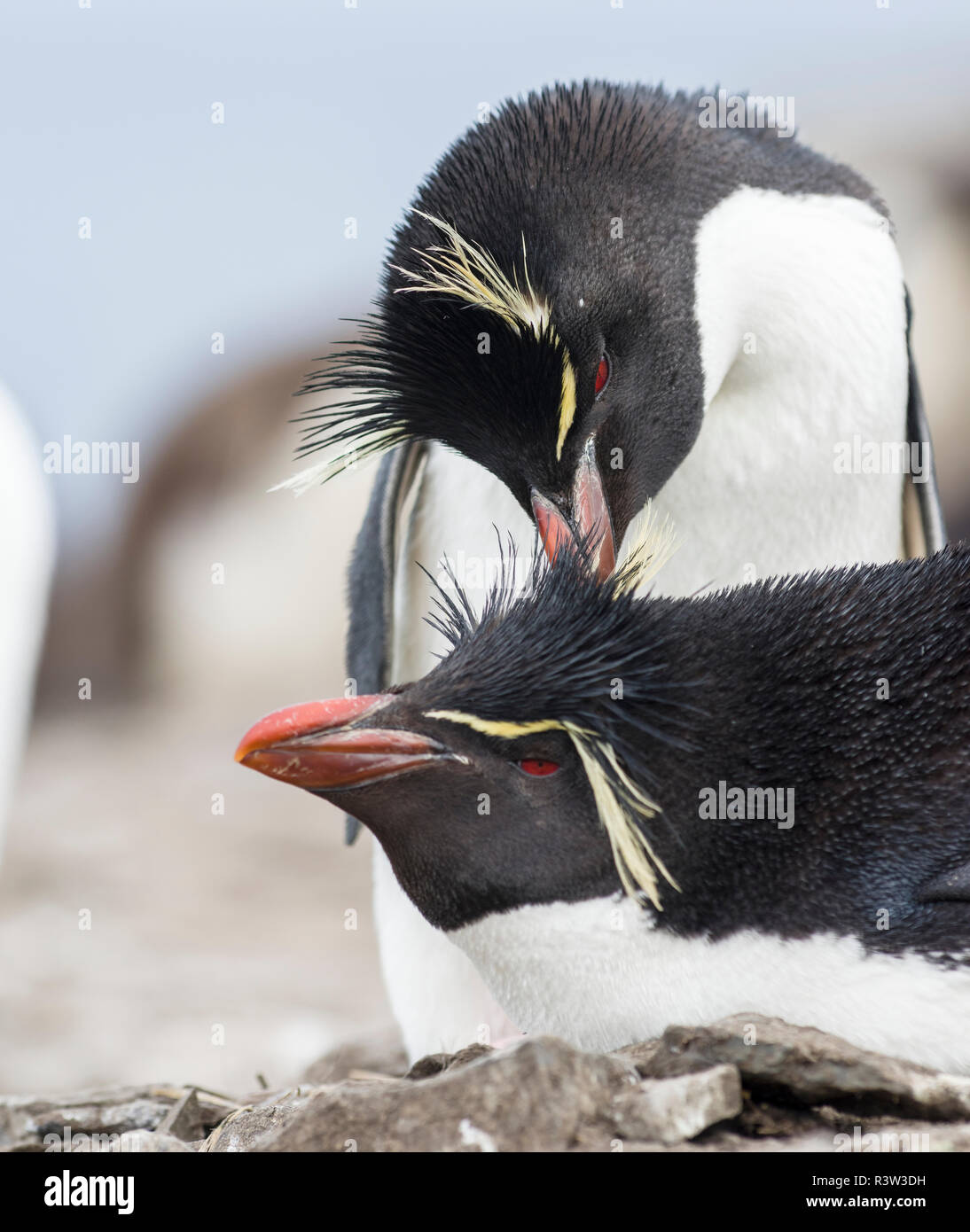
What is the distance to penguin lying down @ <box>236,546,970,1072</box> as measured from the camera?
1.73 meters

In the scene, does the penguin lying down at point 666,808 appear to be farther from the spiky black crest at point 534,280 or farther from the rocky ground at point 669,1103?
the spiky black crest at point 534,280

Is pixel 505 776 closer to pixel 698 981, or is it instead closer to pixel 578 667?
pixel 578 667

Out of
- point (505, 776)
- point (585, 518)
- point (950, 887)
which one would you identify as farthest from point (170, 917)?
point (950, 887)

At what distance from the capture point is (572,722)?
1760 millimetres

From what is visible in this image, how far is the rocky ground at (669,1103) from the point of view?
1452 mm

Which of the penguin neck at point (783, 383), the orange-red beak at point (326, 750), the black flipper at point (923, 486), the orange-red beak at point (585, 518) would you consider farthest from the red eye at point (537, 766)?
the black flipper at point (923, 486)

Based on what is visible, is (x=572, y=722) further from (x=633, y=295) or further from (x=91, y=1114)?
(x=91, y=1114)

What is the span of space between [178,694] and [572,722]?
28.7 feet

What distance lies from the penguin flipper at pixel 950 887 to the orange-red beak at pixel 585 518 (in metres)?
0.64

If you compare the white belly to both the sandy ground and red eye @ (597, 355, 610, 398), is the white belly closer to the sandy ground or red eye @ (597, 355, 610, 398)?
red eye @ (597, 355, 610, 398)

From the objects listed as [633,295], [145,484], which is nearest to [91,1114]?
[633,295]

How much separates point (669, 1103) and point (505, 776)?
43 cm

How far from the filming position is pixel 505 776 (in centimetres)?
178

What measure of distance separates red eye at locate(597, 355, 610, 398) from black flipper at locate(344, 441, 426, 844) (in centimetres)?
90
